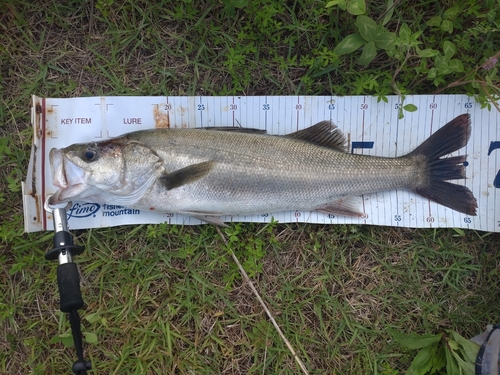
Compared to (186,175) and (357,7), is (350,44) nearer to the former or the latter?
(357,7)

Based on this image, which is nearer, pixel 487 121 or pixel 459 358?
pixel 459 358

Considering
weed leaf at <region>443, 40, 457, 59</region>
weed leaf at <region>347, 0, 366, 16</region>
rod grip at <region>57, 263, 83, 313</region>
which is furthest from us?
weed leaf at <region>443, 40, 457, 59</region>

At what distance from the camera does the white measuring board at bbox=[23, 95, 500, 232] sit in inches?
114

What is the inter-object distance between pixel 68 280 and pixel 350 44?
2477 millimetres

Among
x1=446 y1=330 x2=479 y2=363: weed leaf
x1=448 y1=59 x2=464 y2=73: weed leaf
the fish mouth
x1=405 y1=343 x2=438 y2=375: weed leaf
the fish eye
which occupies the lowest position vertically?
x1=405 y1=343 x2=438 y2=375: weed leaf

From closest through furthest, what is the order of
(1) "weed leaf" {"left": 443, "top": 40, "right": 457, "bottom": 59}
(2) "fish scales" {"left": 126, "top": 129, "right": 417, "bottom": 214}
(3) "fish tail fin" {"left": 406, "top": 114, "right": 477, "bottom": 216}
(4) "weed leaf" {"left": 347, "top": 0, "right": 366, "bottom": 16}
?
(4) "weed leaf" {"left": 347, "top": 0, "right": 366, "bottom": 16}
(2) "fish scales" {"left": 126, "top": 129, "right": 417, "bottom": 214}
(1) "weed leaf" {"left": 443, "top": 40, "right": 457, "bottom": 59}
(3) "fish tail fin" {"left": 406, "top": 114, "right": 477, "bottom": 216}

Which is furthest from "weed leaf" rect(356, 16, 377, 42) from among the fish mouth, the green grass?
the fish mouth

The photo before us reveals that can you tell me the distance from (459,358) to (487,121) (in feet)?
5.92

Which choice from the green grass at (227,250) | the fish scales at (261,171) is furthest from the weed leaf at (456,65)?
the fish scales at (261,171)

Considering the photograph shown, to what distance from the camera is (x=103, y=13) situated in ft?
9.61

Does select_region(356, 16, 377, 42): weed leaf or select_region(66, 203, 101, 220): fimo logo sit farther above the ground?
select_region(356, 16, 377, 42): weed leaf

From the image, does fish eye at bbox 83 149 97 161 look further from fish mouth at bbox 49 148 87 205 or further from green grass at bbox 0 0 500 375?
green grass at bbox 0 0 500 375

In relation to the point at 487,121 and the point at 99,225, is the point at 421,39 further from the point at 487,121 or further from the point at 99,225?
the point at 99,225

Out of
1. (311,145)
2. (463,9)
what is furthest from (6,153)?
(463,9)
